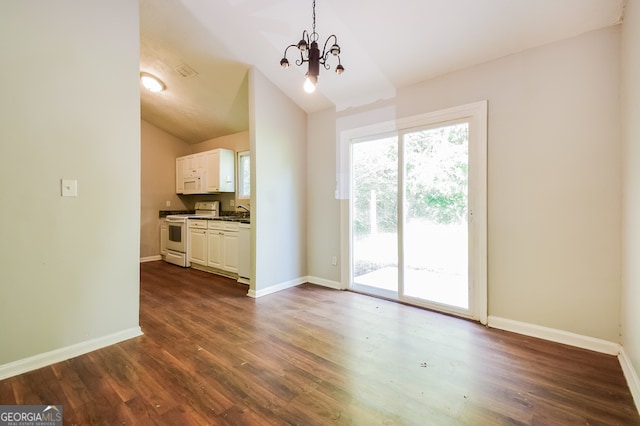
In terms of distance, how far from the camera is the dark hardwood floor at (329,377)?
1.52 m

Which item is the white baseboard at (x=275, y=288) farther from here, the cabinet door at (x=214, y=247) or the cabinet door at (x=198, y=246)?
the cabinet door at (x=198, y=246)

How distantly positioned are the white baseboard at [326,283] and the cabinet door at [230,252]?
3.81ft

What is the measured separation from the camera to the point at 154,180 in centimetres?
573

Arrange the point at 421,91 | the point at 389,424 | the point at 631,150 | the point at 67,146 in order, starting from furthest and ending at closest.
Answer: the point at 421,91, the point at 67,146, the point at 631,150, the point at 389,424

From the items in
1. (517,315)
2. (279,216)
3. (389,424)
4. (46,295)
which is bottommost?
(389,424)

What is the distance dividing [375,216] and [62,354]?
122 inches

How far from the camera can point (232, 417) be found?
150cm

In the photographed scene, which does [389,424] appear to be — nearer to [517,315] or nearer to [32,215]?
[517,315]

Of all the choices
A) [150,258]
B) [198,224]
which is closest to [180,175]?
[198,224]

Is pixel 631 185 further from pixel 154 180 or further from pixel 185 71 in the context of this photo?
pixel 154 180

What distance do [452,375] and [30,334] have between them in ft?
9.38

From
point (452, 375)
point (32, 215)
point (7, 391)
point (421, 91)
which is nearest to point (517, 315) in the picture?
point (452, 375)

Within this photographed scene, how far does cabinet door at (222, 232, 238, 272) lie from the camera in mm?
4316

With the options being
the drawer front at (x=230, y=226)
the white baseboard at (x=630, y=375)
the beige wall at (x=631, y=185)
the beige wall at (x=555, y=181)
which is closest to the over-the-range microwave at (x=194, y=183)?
the drawer front at (x=230, y=226)
